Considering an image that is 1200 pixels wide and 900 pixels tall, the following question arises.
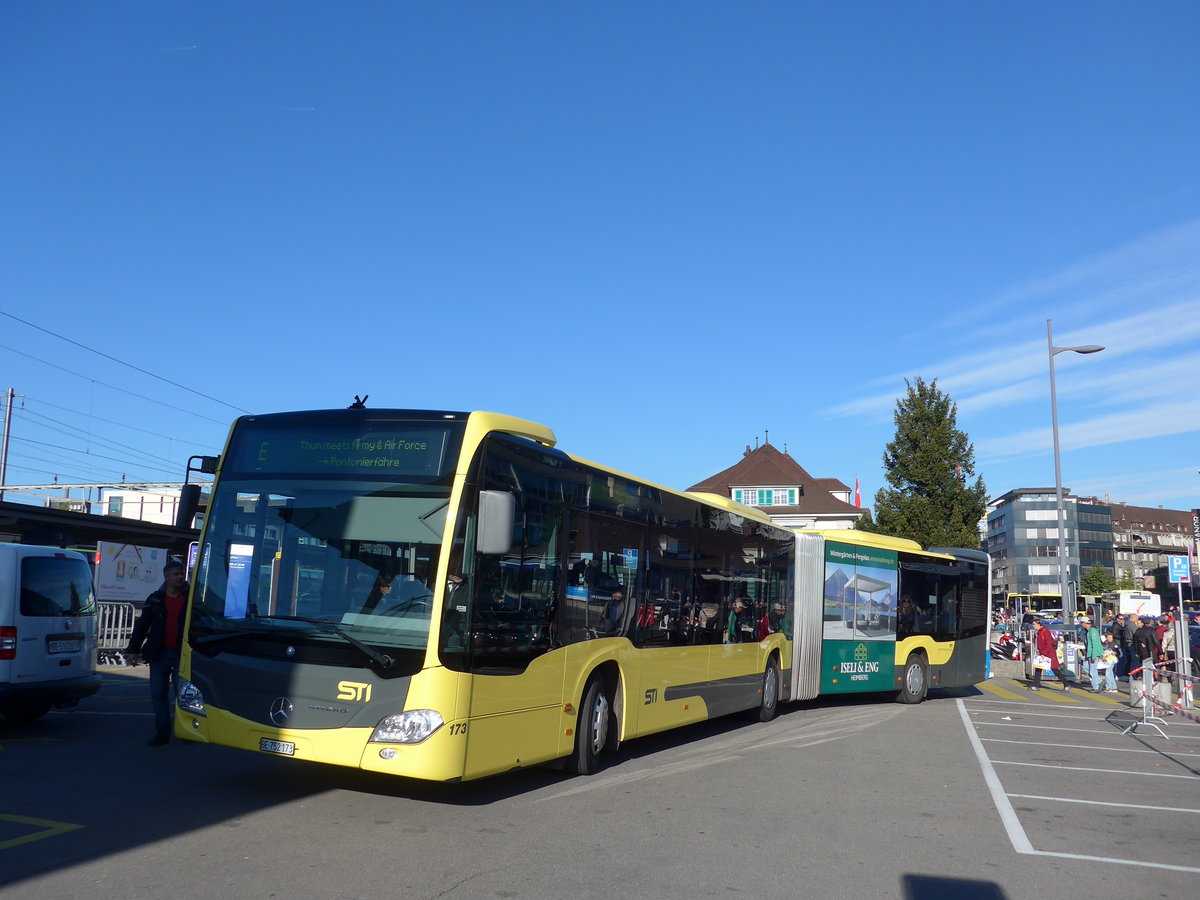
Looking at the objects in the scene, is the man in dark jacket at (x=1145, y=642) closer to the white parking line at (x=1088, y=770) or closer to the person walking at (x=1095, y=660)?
the person walking at (x=1095, y=660)

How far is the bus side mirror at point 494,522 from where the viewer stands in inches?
293

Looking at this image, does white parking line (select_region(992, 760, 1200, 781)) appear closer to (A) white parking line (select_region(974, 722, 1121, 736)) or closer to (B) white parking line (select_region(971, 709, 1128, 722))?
(A) white parking line (select_region(974, 722, 1121, 736))

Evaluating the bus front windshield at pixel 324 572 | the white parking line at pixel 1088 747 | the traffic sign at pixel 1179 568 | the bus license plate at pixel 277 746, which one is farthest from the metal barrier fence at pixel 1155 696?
the bus license plate at pixel 277 746

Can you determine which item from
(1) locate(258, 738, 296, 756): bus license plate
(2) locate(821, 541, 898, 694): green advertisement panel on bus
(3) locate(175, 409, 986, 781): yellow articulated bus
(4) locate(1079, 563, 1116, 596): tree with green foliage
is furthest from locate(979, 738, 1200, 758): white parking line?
(4) locate(1079, 563, 1116, 596): tree with green foliage

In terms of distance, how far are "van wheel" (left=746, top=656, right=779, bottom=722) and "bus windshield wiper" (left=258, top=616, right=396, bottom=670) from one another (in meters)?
8.94

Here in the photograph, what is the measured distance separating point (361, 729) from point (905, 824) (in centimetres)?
422

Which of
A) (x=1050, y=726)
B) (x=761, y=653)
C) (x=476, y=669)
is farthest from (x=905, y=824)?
(x=1050, y=726)

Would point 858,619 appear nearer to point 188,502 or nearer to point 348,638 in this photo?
point 348,638

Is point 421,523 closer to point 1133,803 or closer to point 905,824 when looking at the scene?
point 905,824

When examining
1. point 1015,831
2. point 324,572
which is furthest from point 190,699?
point 1015,831

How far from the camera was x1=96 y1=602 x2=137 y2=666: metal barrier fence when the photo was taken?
65.8ft

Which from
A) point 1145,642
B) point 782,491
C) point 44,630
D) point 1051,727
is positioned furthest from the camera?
point 782,491

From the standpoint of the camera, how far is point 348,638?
738 centimetres

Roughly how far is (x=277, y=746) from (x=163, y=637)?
12.0 feet
